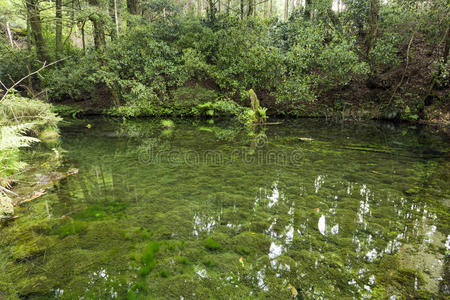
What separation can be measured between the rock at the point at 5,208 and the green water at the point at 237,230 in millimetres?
197

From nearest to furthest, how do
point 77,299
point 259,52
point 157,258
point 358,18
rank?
point 77,299
point 157,258
point 259,52
point 358,18

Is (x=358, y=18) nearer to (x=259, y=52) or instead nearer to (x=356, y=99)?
(x=356, y=99)

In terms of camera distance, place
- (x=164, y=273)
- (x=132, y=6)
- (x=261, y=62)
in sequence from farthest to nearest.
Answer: (x=132, y=6) → (x=261, y=62) → (x=164, y=273)

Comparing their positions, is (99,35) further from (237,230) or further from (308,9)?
(237,230)

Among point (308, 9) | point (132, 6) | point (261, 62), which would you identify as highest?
point (132, 6)

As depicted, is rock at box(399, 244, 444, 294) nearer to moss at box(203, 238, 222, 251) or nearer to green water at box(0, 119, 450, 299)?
green water at box(0, 119, 450, 299)

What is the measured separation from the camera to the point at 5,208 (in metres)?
3.35

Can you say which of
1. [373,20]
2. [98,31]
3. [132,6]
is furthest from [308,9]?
[98,31]

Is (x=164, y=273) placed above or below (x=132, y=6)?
below

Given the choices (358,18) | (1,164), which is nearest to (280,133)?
(1,164)

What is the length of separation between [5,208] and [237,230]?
3438 mm

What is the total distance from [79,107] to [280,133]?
46.1ft

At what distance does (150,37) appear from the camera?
46.5ft

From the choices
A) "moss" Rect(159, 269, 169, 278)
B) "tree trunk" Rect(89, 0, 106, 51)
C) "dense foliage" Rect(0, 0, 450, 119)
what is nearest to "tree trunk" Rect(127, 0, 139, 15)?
"dense foliage" Rect(0, 0, 450, 119)
